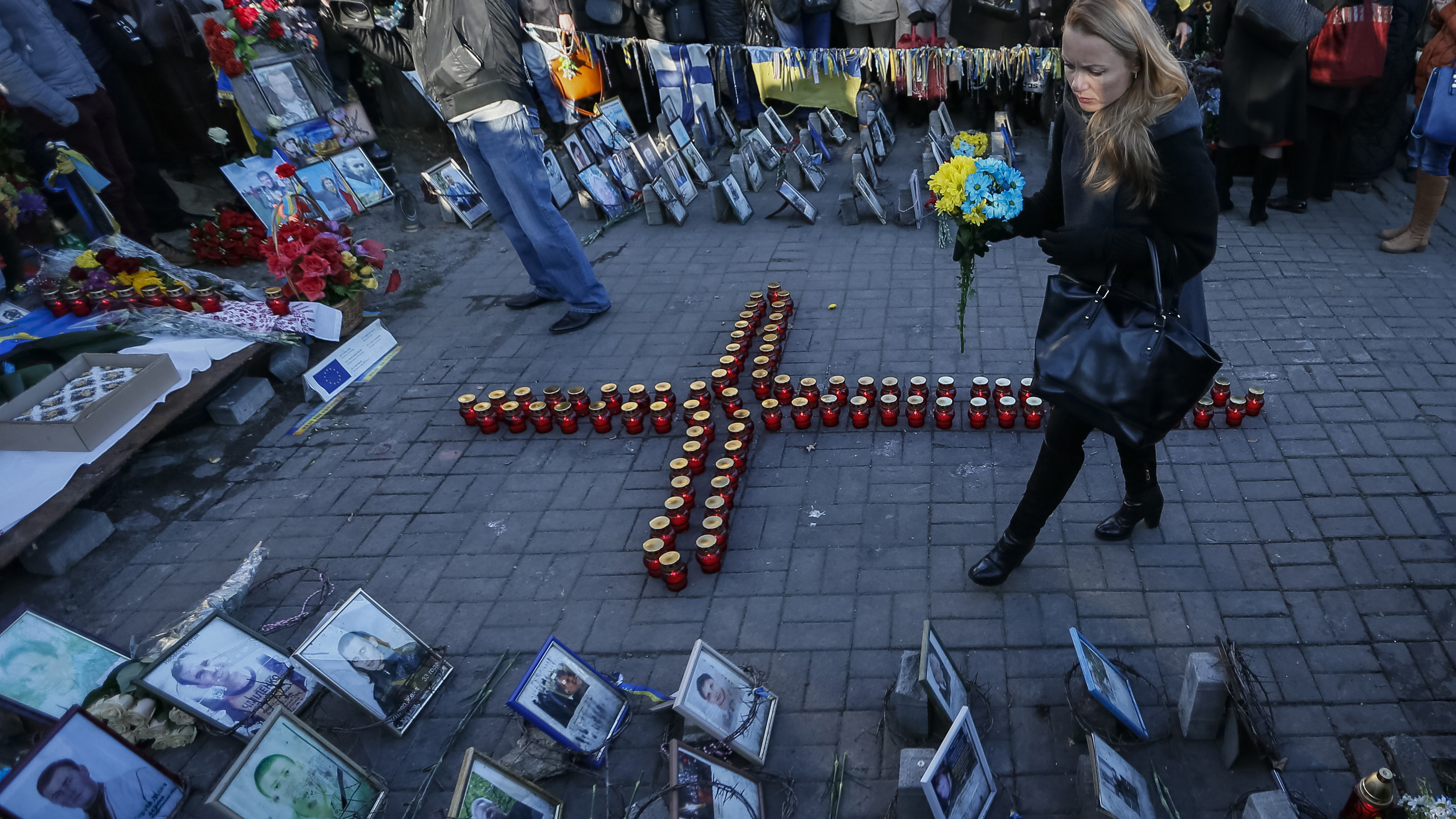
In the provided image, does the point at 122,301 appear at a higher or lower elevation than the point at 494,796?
higher

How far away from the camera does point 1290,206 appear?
6781 mm

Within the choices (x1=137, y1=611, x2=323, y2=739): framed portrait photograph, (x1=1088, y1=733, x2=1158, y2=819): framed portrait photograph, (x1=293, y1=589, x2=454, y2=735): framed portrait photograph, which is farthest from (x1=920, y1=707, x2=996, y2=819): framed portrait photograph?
(x1=137, y1=611, x2=323, y2=739): framed portrait photograph

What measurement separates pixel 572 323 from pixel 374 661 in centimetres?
322

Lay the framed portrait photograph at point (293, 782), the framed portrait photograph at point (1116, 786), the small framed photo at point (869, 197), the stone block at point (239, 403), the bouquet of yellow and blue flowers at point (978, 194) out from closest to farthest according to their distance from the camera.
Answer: the framed portrait photograph at point (1116, 786)
the framed portrait photograph at point (293, 782)
the bouquet of yellow and blue flowers at point (978, 194)
the stone block at point (239, 403)
the small framed photo at point (869, 197)

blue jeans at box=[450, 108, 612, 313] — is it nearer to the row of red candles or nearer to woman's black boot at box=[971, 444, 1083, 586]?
the row of red candles

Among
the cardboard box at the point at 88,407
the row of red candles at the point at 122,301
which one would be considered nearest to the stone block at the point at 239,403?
the cardboard box at the point at 88,407

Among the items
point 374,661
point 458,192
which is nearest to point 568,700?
point 374,661

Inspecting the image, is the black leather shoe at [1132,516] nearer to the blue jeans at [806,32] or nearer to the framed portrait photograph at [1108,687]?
the framed portrait photograph at [1108,687]

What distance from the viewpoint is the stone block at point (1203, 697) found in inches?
103

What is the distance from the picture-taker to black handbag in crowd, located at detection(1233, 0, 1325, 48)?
5.80 m

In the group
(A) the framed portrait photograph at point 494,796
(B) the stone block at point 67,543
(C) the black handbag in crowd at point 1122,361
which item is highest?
(C) the black handbag in crowd at point 1122,361

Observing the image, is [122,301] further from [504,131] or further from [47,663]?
[47,663]

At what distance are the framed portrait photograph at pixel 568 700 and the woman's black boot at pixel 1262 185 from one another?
631cm

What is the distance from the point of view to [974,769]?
2482mm
